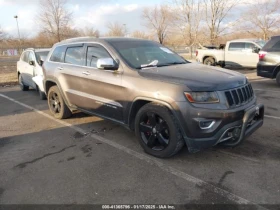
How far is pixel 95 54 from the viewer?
4.52 m

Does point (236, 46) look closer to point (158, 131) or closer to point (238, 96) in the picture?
point (238, 96)

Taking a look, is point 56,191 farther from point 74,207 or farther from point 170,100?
point 170,100

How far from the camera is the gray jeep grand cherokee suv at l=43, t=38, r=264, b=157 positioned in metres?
3.24

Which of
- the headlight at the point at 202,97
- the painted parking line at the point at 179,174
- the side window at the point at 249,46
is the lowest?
the painted parking line at the point at 179,174

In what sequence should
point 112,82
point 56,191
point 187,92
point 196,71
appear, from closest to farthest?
point 56,191 < point 187,92 < point 196,71 < point 112,82

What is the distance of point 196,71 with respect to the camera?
3.78 meters

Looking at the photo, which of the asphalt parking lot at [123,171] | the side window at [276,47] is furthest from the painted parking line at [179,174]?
the side window at [276,47]

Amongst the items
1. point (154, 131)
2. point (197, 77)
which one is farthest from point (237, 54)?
point (154, 131)

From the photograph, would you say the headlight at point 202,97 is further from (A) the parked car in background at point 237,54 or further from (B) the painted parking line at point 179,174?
(A) the parked car in background at point 237,54

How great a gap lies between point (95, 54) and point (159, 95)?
1712 mm

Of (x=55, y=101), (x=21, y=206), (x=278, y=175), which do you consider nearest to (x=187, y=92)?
(x=278, y=175)

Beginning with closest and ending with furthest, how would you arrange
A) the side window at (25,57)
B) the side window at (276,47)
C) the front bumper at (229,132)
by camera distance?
the front bumper at (229,132)
the side window at (276,47)
the side window at (25,57)

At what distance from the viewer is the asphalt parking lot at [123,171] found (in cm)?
285

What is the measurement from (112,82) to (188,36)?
1996 centimetres
